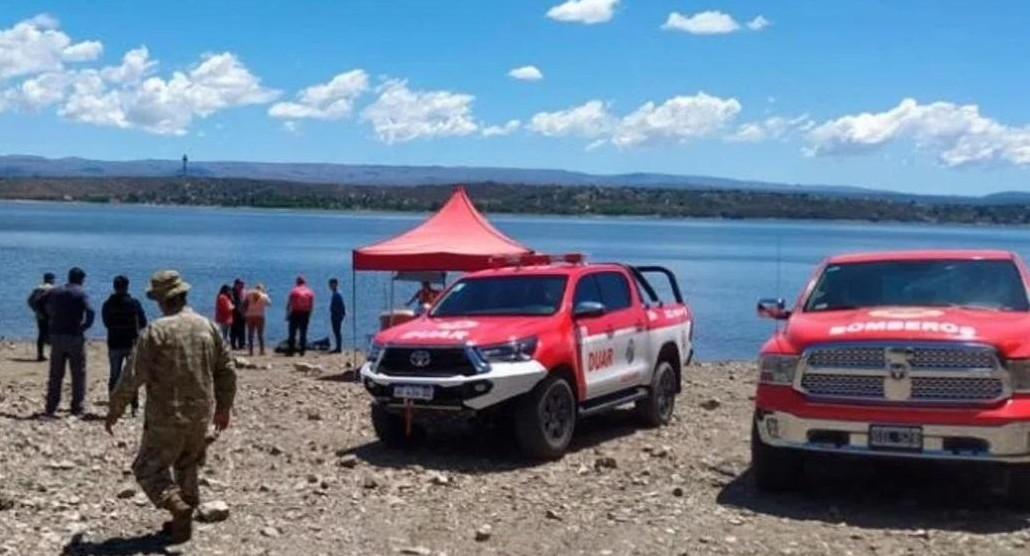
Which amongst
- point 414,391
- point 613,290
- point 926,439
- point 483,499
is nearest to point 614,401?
point 613,290

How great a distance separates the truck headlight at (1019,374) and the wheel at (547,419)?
13.7ft

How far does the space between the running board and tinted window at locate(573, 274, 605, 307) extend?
97 centimetres

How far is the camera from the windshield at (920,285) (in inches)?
433

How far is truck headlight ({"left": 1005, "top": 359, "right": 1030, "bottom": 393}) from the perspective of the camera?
31.6 ft

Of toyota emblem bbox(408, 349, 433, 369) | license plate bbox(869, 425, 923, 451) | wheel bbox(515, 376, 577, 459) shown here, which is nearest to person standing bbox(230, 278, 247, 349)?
toyota emblem bbox(408, 349, 433, 369)

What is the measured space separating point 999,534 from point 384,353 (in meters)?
5.56

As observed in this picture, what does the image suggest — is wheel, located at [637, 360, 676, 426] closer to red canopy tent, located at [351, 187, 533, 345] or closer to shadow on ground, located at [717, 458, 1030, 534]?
shadow on ground, located at [717, 458, 1030, 534]

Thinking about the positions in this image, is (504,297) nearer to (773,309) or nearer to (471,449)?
(471,449)

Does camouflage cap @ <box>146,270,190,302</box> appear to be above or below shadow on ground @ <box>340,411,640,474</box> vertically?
above

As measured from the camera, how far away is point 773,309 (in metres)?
11.4

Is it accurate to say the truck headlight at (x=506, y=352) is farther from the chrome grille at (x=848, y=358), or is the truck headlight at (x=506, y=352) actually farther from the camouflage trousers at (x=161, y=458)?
the camouflage trousers at (x=161, y=458)

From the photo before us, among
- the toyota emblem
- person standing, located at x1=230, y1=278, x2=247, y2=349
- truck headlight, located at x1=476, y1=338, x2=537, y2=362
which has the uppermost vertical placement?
truck headlight, located at x1=476, y1=338, x2=537, y2=362

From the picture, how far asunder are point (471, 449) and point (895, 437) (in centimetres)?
458

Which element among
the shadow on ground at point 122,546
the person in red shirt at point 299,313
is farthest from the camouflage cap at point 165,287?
the person in red shirt at point 299,313
